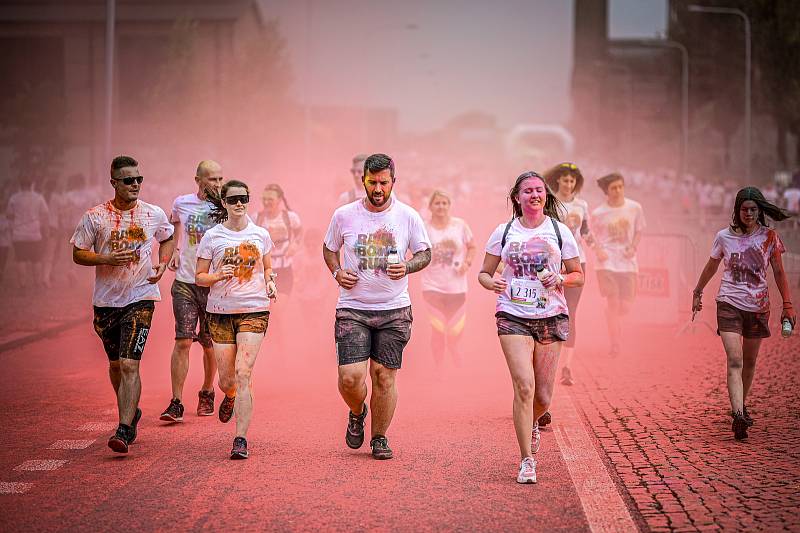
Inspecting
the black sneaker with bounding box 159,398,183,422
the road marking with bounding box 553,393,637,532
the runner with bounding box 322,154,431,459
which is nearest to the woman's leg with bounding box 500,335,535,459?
the road marking with bounding box 553,393,637,532

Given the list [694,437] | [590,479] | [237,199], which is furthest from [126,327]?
[694,437]

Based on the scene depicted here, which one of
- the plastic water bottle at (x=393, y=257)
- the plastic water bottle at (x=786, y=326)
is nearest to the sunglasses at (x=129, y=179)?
the plastic water bottle at (x=393, y=257)

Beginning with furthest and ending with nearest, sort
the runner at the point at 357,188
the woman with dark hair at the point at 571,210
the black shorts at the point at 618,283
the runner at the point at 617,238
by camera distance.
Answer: the black shorts at the point at 618,283 → the runner at the point at 617,238 → the runner at the point at 357,188 → the woman with dark hair at the point at 571,210

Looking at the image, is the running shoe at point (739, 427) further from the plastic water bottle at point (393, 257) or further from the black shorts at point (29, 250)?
the black shorts at point (29, 250)

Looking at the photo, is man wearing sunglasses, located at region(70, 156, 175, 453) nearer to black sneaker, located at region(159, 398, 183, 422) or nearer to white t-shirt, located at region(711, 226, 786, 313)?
black sneaker, located at region(159, 398, 183, 422)

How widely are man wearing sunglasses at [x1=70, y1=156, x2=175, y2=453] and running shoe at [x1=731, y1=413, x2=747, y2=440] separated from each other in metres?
4.09

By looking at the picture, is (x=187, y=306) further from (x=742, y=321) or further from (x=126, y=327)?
(x=742, y=321)

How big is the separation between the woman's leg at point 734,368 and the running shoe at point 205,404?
4.00 metres

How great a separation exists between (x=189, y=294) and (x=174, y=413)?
93 cm

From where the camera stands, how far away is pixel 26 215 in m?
20.5

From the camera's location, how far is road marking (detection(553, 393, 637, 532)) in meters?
6.09

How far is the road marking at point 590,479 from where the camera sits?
20.0 feet

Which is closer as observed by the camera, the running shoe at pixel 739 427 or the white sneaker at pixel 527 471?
the white sneaker at pixel 527 471

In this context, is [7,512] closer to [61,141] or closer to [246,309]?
[246,309]
